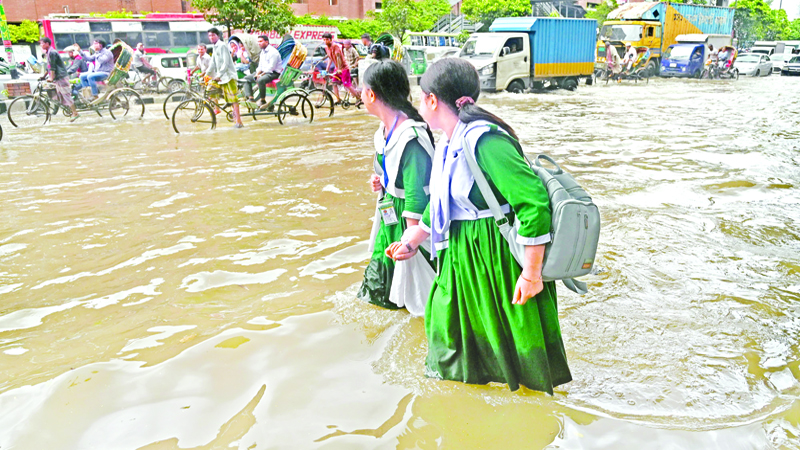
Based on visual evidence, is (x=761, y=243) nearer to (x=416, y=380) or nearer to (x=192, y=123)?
(x=416, y=380)

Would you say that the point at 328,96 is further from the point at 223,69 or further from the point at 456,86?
the point at 456,86

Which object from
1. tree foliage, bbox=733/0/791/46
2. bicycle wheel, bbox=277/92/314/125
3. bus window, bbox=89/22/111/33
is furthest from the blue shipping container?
tree foliage, bbox=733/0/791/46

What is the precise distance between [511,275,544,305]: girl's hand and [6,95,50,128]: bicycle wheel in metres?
12.4

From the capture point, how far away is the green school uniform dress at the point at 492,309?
2164mm

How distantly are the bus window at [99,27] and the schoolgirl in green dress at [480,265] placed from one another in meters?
25.1

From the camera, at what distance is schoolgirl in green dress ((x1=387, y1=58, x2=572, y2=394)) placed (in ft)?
7.13

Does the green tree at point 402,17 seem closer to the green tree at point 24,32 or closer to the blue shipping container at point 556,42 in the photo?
the blue shipping container at point 556,42

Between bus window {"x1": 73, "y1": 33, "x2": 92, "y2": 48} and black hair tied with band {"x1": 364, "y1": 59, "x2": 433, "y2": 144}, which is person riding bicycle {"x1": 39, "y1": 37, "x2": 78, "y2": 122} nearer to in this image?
black hair tied with band {"x1": 364, "y1": 59, "x2": 433, "y2": 144}

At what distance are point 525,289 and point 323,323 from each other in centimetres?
158

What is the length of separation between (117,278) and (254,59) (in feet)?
28.9

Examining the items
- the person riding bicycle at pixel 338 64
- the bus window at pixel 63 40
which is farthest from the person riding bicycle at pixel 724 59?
the bus window at pixel 63 40

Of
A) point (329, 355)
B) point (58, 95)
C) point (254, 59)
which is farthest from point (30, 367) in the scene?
point (58, 95)

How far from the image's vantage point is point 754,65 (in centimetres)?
3025

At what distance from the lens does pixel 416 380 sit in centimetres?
279
